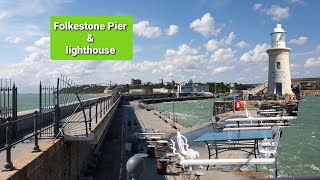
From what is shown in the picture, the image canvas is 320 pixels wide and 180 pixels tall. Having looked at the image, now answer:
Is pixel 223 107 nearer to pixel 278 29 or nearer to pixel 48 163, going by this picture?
pixel 278 29

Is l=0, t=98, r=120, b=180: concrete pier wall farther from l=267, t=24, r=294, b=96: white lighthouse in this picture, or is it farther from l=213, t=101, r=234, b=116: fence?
l=267, t=24, r=294, b=96: white lighthouse

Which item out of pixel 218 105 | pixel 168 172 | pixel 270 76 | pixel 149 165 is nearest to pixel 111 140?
pixel 149 165

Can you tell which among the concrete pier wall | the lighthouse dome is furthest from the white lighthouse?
the concrete pier wall

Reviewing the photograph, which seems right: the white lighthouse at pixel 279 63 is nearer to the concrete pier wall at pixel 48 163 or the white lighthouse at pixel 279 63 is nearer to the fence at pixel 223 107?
the fence at pixel 223 107

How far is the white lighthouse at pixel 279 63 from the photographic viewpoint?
240 feet

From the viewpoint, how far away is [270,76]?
75625 mm

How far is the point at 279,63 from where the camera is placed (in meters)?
73.6

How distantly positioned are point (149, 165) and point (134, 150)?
443 cm

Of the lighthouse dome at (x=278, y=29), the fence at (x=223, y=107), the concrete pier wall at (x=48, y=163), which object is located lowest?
the fence at (x=223, y=107)

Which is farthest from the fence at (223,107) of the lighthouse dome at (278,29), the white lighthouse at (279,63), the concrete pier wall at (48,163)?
the concrete pier wall at (48,163)

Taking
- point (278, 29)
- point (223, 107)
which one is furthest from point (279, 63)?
point (223, 107)

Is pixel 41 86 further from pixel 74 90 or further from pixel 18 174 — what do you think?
pixel 18 174

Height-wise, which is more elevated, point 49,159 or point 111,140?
point 49,159

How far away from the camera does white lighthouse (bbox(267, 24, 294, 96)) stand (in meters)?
73.1
